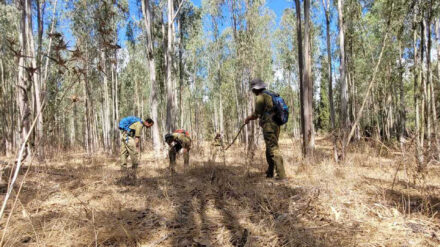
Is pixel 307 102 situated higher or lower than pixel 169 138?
higher

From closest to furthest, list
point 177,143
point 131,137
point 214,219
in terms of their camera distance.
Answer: point 214,219
point 131,137
point 177,143

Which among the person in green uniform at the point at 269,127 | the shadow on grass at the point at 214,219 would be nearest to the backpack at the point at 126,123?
the shadow on grass at the point at 214,219

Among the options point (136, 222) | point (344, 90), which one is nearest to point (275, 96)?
point (136, 222)

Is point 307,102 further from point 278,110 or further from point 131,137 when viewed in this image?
point 131,137

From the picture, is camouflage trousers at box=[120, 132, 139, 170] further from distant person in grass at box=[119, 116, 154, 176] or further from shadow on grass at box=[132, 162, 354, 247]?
shadow on grass at box=[132, 162, 354, 247]

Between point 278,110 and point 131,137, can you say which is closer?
point 278,110

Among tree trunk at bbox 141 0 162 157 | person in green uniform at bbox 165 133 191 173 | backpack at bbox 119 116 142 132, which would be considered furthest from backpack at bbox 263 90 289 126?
tree trunk at bbox 141 0 162 157

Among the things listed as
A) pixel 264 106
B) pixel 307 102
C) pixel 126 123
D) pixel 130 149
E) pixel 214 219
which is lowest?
pixel 214 219

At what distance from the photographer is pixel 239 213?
258cm

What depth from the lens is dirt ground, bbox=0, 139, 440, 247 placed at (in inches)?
78.3

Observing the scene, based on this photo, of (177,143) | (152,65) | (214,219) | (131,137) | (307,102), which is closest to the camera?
(214,219)

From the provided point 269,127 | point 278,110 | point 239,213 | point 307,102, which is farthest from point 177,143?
point 239,213

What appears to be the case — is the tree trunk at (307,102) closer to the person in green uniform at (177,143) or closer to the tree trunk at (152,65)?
the person in green uniform at (177,143)

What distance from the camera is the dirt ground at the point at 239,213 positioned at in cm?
199
